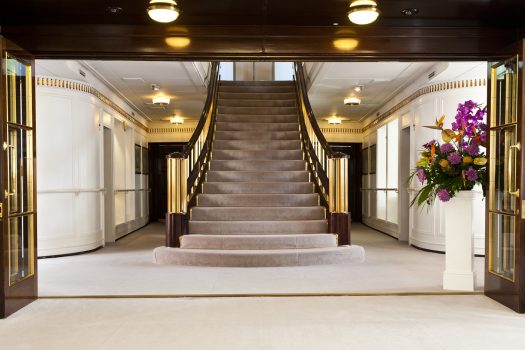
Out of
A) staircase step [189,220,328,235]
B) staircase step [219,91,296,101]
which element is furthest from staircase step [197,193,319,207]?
staircase step [219,91,296,101]

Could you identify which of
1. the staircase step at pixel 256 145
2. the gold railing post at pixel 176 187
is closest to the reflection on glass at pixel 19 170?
the gold railing post at pixel 176 187

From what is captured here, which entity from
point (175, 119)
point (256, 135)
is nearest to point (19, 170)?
point (256, 135)

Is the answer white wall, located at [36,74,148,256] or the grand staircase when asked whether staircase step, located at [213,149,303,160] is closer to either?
the grand staircase

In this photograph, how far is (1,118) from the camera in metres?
4.22

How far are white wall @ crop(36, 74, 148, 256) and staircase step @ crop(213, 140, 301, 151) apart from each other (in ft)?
7.15

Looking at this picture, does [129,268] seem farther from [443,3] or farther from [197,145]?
[443,3]

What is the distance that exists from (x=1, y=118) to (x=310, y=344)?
3065 millimetres

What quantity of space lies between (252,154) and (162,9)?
5.38m

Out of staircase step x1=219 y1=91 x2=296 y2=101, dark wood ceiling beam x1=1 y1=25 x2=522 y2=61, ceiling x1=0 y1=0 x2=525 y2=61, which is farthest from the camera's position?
staircase step x1=219 y1=91 x2=296 y2=101

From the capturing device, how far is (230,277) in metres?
5.84

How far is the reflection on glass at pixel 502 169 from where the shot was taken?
4.52 m

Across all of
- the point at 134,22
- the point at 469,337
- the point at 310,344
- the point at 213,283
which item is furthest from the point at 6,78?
the point at 469,337

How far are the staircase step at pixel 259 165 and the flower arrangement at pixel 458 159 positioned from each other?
376 cm

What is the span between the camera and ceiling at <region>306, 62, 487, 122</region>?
25.0 ft
